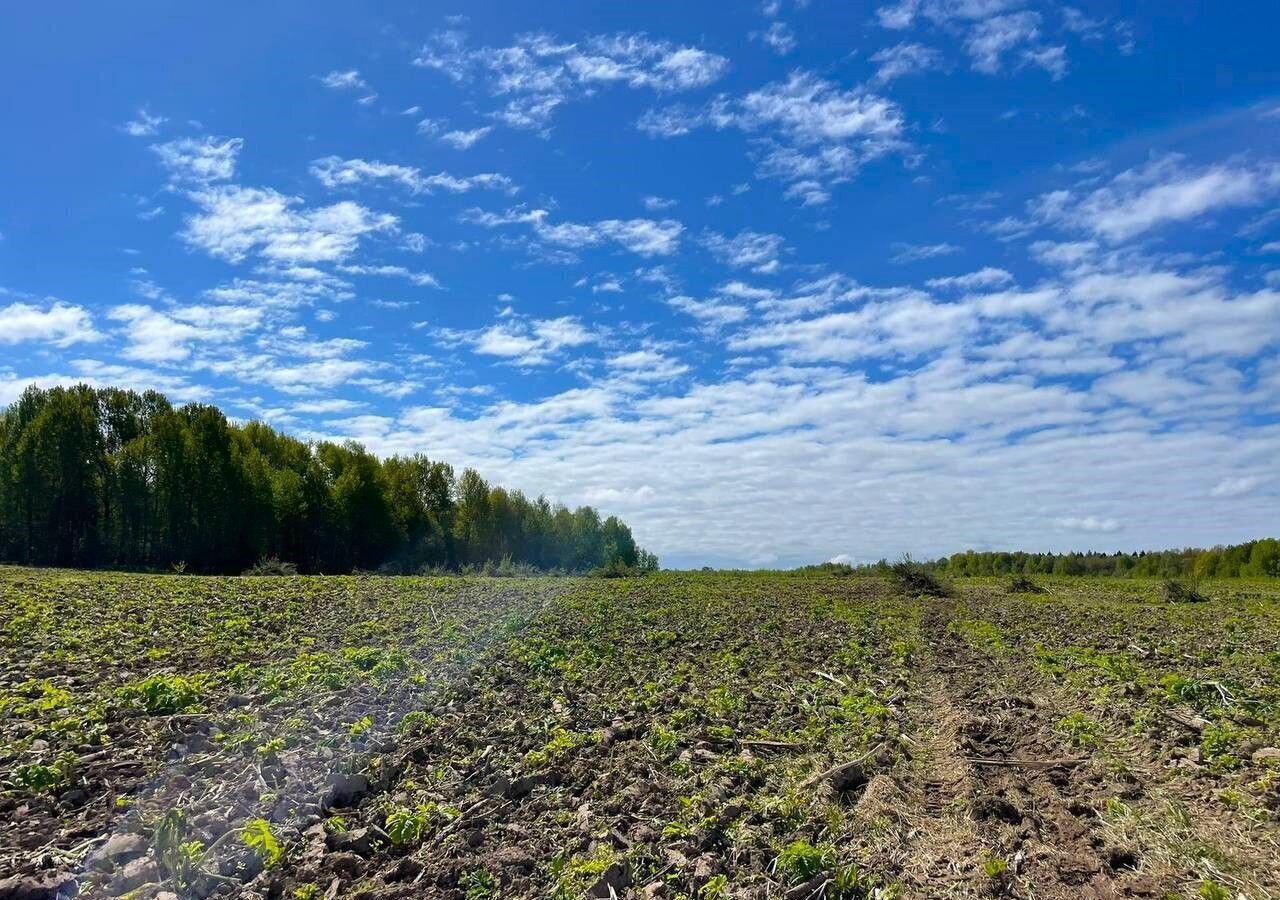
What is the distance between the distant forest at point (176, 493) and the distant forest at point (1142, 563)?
4119cm

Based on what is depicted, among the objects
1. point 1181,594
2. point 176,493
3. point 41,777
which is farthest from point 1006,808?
point 176,493

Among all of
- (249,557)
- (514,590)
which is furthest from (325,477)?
(514,590)

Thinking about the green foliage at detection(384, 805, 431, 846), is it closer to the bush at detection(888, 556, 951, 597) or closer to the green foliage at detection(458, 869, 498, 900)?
the green foliage at detection(458, 869, 498, 900)

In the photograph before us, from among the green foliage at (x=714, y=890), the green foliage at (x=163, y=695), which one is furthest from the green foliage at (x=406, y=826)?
the green foliage at (x=163, y=695)

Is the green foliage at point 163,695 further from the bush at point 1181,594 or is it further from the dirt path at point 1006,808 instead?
the bush at point 1181,594

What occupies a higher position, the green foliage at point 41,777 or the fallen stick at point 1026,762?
the green foliage at point 41,777

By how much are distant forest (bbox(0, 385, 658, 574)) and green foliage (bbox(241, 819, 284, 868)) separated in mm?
45373

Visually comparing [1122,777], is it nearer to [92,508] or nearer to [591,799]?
[591,799]

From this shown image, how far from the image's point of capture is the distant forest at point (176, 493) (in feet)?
173

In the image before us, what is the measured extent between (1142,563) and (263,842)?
80.7 meters

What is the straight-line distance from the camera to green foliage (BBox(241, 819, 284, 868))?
576 cm

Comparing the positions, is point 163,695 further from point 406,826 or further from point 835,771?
point 835,771

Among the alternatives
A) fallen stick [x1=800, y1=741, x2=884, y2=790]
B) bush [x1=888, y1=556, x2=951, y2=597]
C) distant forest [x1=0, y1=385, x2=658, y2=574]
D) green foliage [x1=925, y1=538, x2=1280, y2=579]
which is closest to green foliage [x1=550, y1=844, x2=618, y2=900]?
fallen stick [x1=800, y1=741, x2=884, y2=790]

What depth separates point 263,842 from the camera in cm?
583
